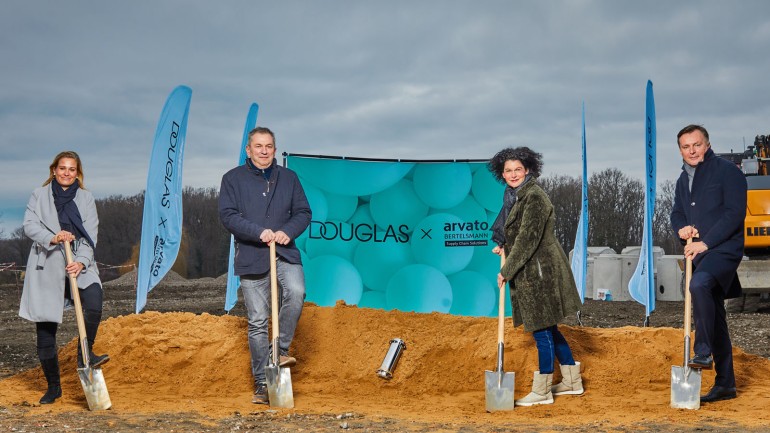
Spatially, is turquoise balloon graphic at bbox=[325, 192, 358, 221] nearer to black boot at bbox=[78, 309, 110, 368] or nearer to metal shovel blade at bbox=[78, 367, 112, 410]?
black boot at bbox=[78, 309, 110, 368]

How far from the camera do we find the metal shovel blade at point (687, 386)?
542cm

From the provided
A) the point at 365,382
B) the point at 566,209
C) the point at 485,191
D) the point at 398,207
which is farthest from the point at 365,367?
the point at 566,209

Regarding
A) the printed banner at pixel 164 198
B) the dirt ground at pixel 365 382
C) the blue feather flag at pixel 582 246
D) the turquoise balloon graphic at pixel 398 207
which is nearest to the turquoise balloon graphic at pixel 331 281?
the turquoise balloon graphic at pixel 398 207

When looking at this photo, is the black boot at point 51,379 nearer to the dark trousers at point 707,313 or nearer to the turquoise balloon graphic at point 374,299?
the turquoise balloon graphic at point 374,299

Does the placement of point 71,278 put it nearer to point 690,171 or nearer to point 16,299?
point 690,171

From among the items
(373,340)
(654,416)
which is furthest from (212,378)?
(654,416)

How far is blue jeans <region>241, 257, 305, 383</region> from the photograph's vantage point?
5.69 metres

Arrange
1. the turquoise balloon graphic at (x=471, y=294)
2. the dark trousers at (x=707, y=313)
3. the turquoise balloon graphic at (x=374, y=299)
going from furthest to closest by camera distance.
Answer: the turquoise balloon graphic at (x=471, y=294)
the turquoise balloon graphic at (x=374, y=299)
the dark trousers at (x=707, y=313)

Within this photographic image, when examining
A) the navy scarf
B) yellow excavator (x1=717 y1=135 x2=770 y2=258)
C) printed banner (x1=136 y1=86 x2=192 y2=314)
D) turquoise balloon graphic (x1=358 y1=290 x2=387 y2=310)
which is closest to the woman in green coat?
the navy scarf

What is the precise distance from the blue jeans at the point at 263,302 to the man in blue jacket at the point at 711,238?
2755 millimetres

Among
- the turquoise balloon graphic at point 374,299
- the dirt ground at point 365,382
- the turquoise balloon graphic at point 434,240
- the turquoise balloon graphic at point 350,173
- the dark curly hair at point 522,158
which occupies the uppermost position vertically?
the turquoise balloon graphic at point 350,173

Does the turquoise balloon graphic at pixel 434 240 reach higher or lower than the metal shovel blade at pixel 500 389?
higher

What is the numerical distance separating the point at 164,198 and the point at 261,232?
3.24m

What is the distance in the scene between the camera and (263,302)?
225 inches
